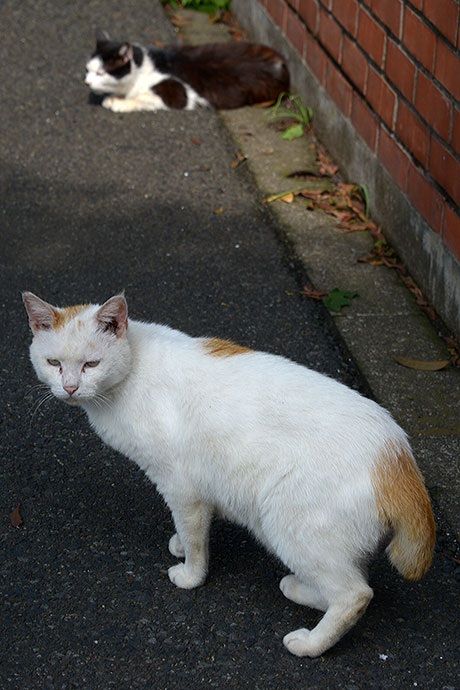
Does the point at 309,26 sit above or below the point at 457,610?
above

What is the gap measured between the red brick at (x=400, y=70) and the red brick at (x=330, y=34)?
A: 2.73 ft

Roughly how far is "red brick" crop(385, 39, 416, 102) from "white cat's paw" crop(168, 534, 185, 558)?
8.64ft

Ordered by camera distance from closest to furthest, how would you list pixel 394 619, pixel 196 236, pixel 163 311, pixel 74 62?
1. pixel 394 619
2. pixel 163 311
3. pixel 196 236
4. pixel 74 62

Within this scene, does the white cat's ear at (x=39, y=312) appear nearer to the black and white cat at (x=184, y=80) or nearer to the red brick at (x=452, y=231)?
the red brick at (x=452, y=231)

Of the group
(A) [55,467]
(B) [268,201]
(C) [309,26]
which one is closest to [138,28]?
(C) [309,26]

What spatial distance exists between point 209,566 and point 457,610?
2.78 ft

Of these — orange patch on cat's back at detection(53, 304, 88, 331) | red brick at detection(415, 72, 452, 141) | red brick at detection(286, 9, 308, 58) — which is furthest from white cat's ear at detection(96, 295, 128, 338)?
red brick at detection(286, 9, 308, 58)

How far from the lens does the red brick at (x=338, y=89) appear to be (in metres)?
5.51

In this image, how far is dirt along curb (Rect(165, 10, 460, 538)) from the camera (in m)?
3.57

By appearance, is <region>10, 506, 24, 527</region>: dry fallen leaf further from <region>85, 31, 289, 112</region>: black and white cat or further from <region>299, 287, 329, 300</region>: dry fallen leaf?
<region>85, 31, 289, 112</region>: black and white cat

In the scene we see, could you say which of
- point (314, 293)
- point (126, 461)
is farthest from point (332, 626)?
A: point (314, 293)

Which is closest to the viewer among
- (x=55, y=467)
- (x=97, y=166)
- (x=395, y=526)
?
(x=395, y=526)

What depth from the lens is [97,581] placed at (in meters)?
3.05

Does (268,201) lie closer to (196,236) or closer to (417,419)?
(196,236)
